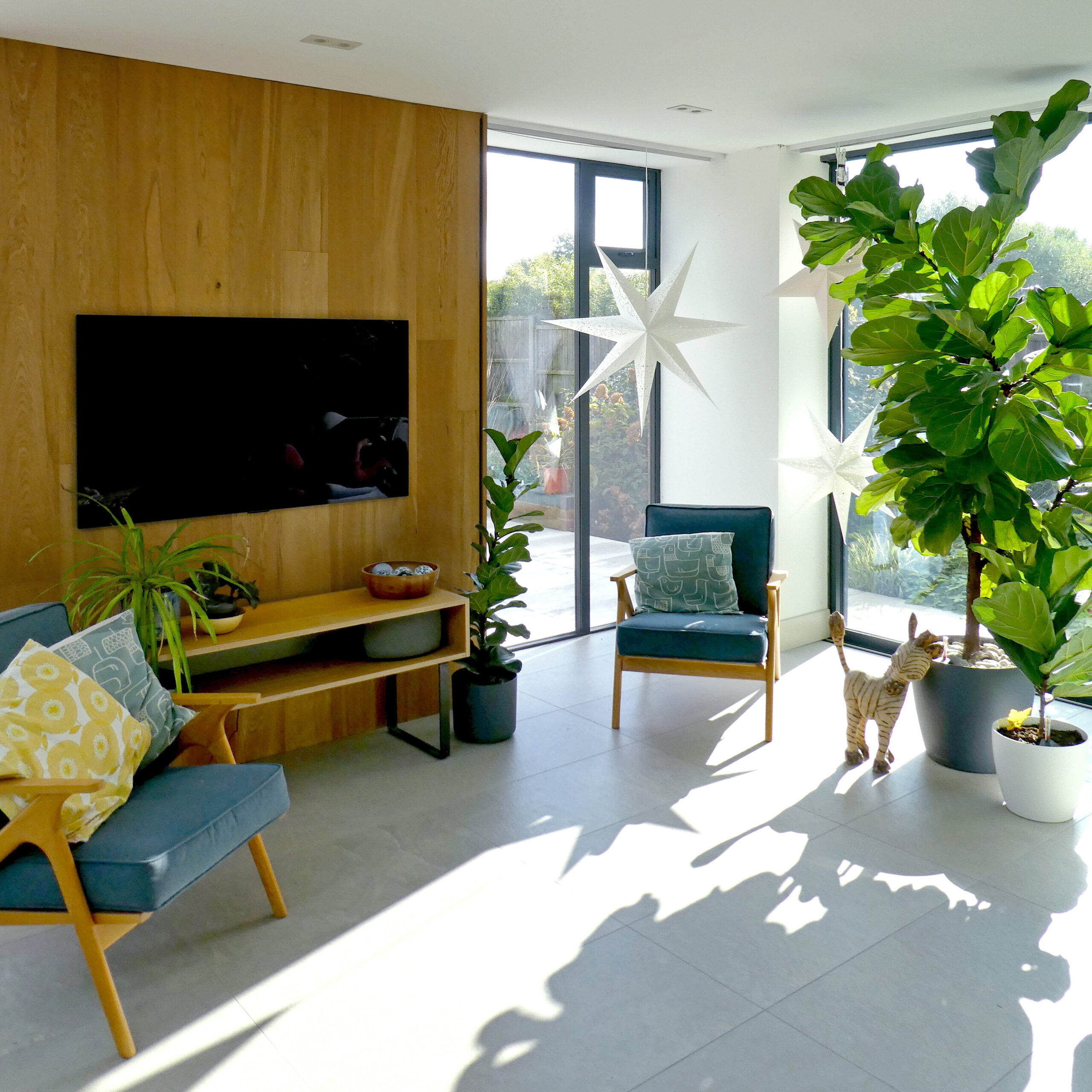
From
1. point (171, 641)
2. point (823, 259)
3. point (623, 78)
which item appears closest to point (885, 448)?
point (823, 259)

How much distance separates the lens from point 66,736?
8.60 feet

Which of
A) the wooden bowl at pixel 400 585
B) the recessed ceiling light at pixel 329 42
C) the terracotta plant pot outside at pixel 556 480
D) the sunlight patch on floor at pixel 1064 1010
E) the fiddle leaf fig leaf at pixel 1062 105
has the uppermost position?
the recessed ceiling light at pixel 329 42

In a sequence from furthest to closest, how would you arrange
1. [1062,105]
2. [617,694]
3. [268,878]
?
[617,694] → [1062,105] → [268,878]

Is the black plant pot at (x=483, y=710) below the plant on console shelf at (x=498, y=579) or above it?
below

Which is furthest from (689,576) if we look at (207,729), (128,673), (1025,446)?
(128,673)

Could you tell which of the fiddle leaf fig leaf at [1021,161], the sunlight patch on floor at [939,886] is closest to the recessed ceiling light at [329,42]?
the fiddle leaf fig leaf at [1021,161]

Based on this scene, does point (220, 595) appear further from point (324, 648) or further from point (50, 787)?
point (50, 787)

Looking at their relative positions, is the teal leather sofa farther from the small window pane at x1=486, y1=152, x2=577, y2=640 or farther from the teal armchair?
the small window pane at x1=486, y1=152, x2=577, y2=640

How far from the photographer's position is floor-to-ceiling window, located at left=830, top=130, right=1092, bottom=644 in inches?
180

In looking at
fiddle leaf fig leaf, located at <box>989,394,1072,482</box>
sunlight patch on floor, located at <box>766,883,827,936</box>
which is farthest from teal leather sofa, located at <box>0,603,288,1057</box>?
fiddle leaf fig leaf, located at <box>989,394,1072,482</box>

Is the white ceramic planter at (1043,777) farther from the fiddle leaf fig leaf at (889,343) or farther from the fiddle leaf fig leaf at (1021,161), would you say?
the fiddle leaf fig leaf at (1021,161)

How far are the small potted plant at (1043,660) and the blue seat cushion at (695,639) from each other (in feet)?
3.21

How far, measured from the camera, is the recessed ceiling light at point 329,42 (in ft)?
10.9

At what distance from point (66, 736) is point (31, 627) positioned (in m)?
0.43
